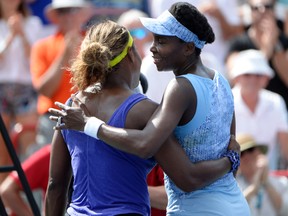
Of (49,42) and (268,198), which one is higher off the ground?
(49,42)

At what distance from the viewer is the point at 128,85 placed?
15.8 feet

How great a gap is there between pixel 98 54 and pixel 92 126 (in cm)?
35

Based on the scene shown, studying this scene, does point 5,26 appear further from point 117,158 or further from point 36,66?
point 117,158

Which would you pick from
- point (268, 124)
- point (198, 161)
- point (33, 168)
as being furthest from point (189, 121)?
point (268, 124)

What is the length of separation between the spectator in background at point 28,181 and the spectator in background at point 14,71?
2.33 meters

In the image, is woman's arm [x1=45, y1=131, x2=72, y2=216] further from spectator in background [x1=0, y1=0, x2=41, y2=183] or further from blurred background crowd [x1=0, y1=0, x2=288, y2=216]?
spectator in background [x1=0, y1=0, x2=41, y2=183]

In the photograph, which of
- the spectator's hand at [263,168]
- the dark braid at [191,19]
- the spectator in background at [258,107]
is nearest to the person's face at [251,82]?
Result: the spectator in background at [258,107]

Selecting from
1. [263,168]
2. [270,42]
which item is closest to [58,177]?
[263,168]

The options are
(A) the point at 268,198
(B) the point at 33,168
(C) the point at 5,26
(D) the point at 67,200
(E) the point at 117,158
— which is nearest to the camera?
(E) the point at 117,158

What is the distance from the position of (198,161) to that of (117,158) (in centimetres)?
39

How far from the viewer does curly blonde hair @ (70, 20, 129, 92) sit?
4688 millimetres

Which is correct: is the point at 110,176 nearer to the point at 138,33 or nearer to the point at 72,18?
the point at 138,33

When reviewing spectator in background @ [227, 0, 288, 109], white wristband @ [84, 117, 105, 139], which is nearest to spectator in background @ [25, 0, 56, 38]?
spectator in background @ [227, 0, 288, 109]

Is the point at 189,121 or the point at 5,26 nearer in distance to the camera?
the point at 189,121
